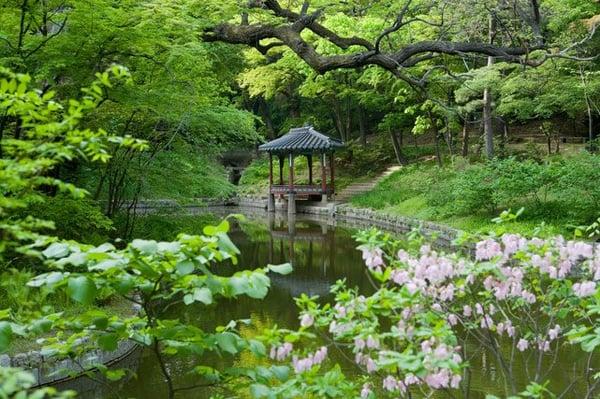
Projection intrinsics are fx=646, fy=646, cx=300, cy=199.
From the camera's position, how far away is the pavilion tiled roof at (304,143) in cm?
2675

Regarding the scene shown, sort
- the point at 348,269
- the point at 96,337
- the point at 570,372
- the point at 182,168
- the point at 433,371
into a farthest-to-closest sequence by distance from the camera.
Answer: the point at 348,269
the point at 182,168
the point at 570,372
the point at 96,337
the point at 433,371

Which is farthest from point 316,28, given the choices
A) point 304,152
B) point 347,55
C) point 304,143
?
point 304,152

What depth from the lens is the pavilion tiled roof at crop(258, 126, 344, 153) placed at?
87.8 feet

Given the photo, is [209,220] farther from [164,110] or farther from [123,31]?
[123,31]

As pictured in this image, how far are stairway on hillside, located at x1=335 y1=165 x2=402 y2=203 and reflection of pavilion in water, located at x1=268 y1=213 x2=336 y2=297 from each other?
2934 mm

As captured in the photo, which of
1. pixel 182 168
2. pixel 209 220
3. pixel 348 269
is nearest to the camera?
pixel 182 168

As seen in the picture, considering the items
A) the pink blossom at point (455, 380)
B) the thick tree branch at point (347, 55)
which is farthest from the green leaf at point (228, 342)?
the thick tree branch at point (347, 55)

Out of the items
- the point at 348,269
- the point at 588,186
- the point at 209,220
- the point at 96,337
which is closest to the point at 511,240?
the point at 96,337

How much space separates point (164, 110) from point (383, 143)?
2413 centimetres

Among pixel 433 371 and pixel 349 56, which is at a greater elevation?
pixel 349 56

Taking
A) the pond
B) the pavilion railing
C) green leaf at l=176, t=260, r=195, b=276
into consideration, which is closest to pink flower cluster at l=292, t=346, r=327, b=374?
the pond

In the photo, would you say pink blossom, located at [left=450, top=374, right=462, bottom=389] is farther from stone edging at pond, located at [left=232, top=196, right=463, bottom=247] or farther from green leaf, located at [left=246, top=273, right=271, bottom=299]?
stone edging at pond, located at [left=232, top=196, right=463, bottom=247]

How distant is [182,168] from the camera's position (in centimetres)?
1122

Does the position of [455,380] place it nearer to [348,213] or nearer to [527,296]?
[527,296]
